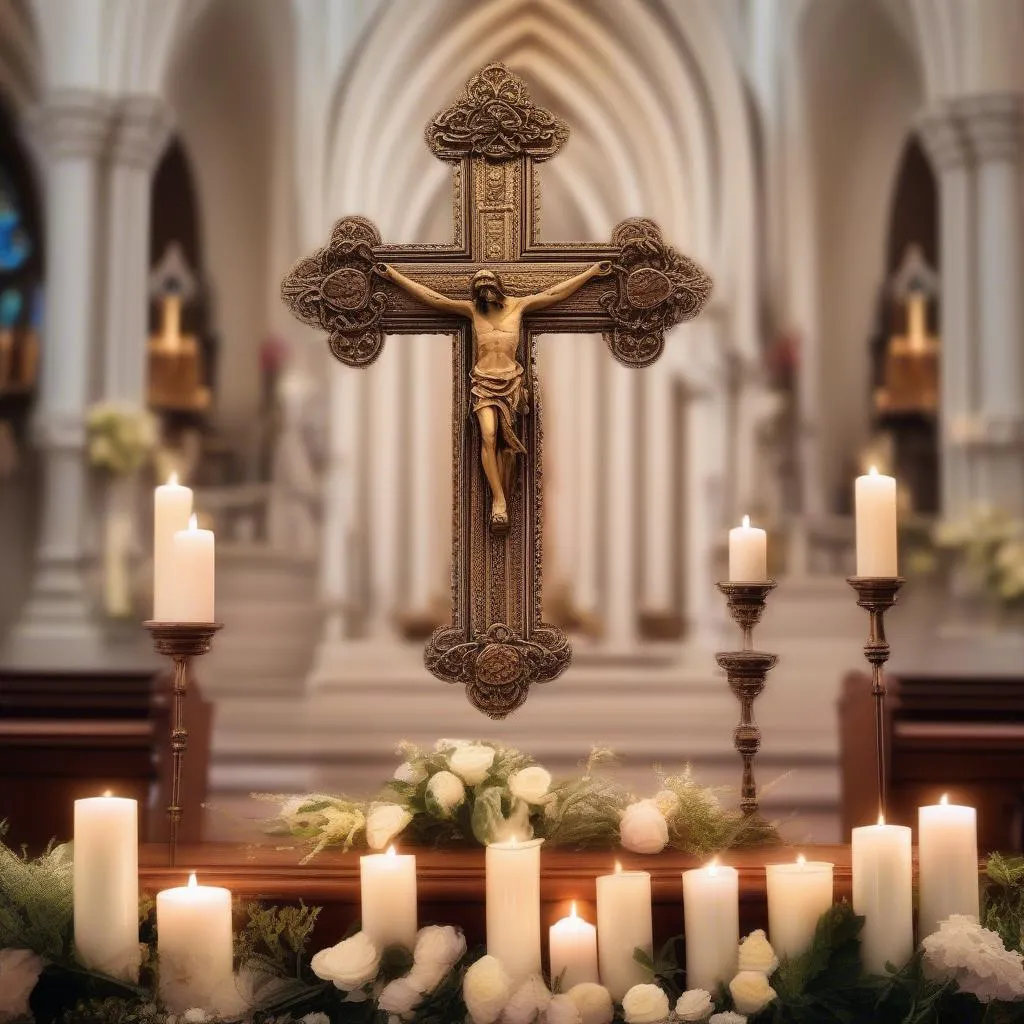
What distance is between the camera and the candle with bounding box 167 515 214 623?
2.37 meters

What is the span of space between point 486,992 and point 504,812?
0.43 metres

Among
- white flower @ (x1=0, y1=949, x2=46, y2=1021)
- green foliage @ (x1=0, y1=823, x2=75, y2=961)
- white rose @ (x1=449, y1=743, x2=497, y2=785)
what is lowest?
white flower @ (x1=0, y1=949, x2=46, y2=1021)

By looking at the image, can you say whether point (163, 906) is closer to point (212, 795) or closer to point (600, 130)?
point (212, 795)

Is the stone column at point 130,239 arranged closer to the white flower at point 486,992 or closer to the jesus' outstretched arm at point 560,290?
the jesus' outstretched arm at point 560,290

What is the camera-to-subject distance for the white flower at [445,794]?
2348 millimetres

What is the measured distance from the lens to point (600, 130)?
33.0 feet

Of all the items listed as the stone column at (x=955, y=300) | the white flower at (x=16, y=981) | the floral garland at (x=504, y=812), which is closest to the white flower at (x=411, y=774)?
the floral garland at (x=504, y=812)

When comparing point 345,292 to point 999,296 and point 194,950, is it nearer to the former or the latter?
point 194,950

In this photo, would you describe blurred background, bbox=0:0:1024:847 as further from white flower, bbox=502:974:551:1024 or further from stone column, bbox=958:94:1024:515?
white flower, bbox=502:974:551:1024

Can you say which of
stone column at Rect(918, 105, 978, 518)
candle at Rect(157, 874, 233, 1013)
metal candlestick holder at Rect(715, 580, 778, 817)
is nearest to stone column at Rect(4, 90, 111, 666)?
stone column at Rect(918, 105, 978, 518)

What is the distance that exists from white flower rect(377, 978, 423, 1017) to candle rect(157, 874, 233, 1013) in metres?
0.22

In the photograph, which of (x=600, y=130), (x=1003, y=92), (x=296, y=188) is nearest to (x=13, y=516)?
(x=296, y=188)

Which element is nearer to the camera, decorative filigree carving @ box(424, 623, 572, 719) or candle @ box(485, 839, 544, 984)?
candle @ box(485, 839, 544, 984)

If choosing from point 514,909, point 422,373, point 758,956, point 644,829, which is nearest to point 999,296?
point 422,373
